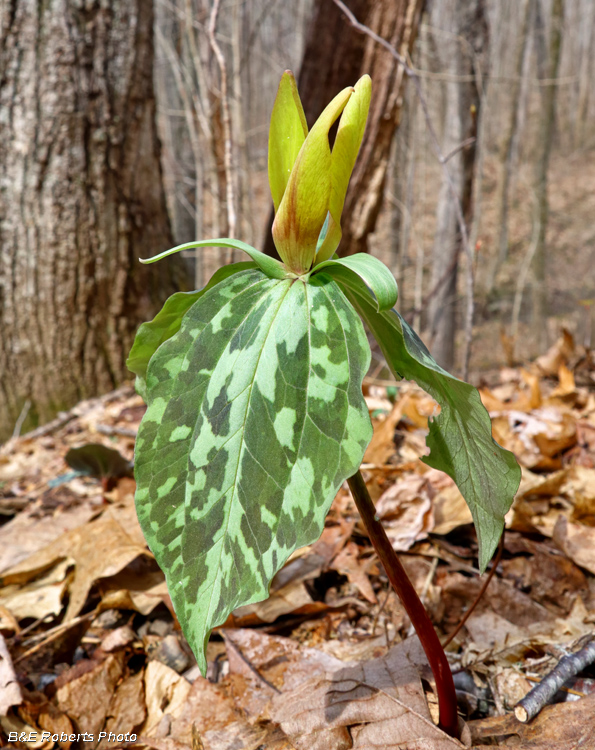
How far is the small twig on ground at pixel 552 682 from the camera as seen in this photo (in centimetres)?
83

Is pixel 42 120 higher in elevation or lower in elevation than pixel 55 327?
higher

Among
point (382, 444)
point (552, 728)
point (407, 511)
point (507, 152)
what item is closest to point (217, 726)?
point (552, 728)

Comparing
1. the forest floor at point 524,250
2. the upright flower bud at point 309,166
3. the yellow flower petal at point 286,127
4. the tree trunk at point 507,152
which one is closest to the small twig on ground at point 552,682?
the upright flower bud at point 309,166

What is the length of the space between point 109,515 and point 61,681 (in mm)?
473

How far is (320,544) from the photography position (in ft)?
4.80

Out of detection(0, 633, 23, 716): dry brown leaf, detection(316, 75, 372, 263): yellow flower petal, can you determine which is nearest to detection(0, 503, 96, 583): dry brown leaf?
detection(0, 633, 23, 716): dry brown leaf

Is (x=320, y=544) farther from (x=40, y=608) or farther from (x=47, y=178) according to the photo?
(x=47, y=178)

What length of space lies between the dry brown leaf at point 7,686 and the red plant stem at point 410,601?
0.79 m

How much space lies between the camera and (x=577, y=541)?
4.40 ft

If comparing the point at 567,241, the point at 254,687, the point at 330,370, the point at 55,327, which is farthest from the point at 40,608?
the point at 567,241

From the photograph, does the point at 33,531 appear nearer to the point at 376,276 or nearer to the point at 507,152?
the point at 376,276

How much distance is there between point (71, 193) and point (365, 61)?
5.08 feet

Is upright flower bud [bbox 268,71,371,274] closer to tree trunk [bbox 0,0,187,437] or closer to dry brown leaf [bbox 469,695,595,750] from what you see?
dry brown leaf [bbox 469,695,595,750]

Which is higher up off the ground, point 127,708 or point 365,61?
point 365,61
